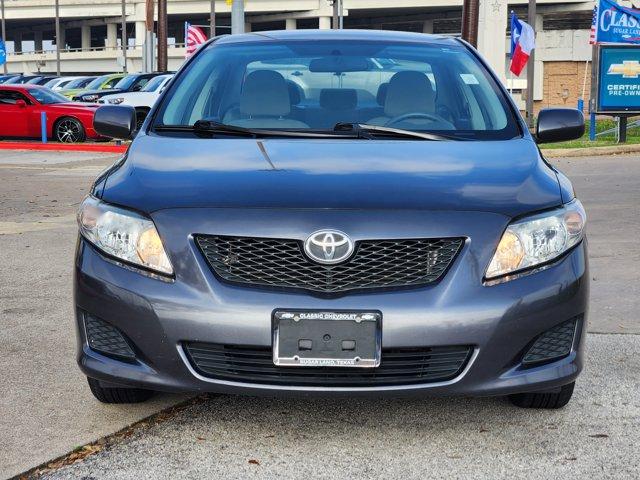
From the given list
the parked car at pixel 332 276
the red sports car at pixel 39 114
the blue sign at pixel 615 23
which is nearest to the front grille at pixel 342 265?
the parked car at pixel 332 276

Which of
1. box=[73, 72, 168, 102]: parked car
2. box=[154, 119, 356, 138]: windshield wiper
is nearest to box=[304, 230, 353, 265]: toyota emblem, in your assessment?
box=[154, 119, 356, 138]: windshield wiper

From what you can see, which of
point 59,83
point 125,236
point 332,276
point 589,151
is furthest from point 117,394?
point 59,83

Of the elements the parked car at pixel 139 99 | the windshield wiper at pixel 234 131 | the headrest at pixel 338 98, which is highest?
the headrest at pixel 338 98

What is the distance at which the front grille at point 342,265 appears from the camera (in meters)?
3.71

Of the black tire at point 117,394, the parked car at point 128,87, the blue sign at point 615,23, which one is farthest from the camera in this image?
the parked car at point 128,87

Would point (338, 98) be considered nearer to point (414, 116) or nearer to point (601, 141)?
point (414, 116)

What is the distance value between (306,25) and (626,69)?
220 feet

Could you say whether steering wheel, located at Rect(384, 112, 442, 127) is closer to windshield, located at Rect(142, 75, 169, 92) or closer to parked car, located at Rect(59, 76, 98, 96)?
windshield, located at Rect(142, 75, 169, 92)

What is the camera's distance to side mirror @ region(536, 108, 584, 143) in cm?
525

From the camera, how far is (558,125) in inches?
207

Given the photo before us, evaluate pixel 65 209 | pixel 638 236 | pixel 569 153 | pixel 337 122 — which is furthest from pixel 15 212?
pixel 569 153

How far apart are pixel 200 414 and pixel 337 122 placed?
149cm

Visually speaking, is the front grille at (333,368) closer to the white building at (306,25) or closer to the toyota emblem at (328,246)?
the toyota emblem at (328,246)

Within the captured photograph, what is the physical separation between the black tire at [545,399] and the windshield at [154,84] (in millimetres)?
22465
